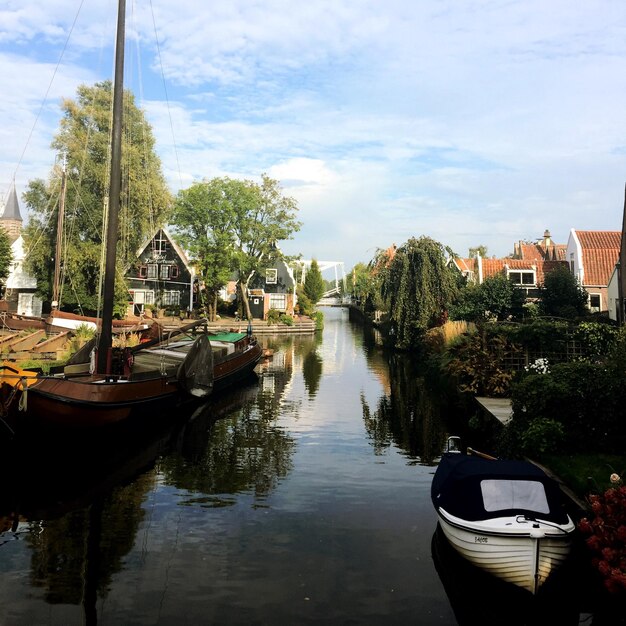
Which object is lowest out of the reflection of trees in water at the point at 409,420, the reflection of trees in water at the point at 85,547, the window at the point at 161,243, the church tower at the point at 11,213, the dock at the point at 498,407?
the reflection of trees in water at the point at 409,420

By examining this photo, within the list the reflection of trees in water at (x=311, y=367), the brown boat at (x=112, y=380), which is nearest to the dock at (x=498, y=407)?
Answer: the reflection of trees in water at (x=311, y=367)

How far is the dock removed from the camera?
18.1 meters

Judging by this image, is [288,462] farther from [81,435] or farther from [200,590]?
[200,590]

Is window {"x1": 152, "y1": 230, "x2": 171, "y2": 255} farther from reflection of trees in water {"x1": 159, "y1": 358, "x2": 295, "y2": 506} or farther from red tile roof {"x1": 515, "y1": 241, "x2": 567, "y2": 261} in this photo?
reflection of trees in water {"x1": 159, "y1": 358, "x2": 295, "y2": 506}

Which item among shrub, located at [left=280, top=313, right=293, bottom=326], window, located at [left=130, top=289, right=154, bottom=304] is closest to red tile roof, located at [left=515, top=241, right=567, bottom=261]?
shrub, located at [left=280, top=313, right=293, bottom=326]

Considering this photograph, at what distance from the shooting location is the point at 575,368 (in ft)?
46.3

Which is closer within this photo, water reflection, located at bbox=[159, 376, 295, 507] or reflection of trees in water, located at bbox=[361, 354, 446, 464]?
water reflection, located at bbox=[159, 376, 295, 507]

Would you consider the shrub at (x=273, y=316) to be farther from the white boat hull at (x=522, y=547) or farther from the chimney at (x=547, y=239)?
the white boat hull at (x=522, y=547)

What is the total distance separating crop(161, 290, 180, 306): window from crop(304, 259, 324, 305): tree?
87.2ft

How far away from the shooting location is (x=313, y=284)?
8988cm

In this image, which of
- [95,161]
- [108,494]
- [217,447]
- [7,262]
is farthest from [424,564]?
[95,161]

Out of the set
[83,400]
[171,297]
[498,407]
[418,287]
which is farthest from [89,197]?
[498,407]

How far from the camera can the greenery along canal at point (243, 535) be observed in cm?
854

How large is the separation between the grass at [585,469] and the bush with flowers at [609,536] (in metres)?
1.47
